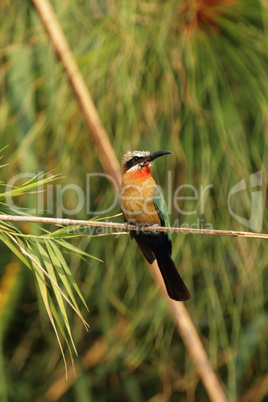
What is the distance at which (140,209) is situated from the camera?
8.70 feet

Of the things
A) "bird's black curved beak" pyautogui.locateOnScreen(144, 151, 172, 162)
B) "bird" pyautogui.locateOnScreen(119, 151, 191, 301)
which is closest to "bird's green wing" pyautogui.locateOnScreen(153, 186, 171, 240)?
"bird" pyautogui.locateOnScreen(119, 151, 191, 301)

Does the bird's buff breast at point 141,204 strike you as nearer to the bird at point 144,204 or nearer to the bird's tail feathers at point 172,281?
the bird at point 144,204

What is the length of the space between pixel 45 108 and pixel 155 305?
3.47 feet

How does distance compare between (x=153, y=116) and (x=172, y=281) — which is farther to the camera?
(x=153, y=116)

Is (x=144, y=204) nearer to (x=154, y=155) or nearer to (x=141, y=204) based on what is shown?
(x=141, y=204)

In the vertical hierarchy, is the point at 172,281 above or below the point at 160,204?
below

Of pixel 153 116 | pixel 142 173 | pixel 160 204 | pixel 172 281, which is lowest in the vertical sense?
pixel 172 281

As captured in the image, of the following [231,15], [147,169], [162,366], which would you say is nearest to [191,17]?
[231,15]

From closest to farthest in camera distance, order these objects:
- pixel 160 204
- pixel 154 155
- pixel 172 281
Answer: pixel 172 281
pixel 154 155
pixel 160 204

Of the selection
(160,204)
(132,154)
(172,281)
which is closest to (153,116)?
(132,154)

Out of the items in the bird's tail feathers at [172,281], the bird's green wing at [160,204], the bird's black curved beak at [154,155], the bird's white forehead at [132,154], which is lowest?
the bird's tail feathers at [172,281]

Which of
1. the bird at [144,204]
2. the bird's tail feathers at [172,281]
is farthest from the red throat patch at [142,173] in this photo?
the bird's tail feathers at [172,281]

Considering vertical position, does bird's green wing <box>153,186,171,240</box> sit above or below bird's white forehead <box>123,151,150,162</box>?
below

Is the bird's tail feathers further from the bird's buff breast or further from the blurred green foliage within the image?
the bird's buff breast
